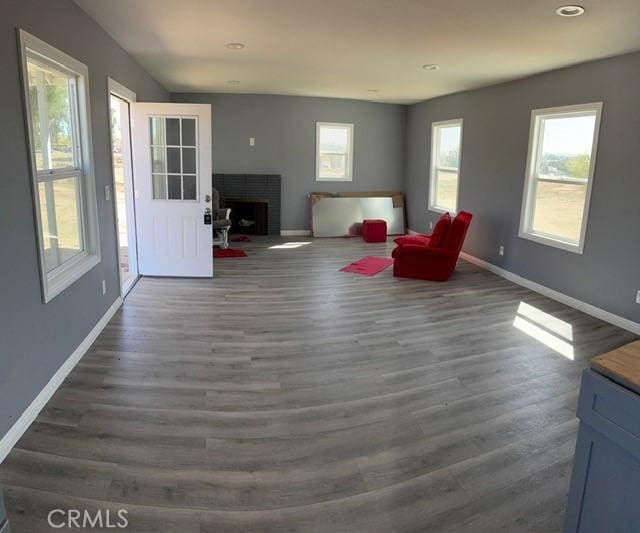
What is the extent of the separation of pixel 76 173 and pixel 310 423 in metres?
2.56

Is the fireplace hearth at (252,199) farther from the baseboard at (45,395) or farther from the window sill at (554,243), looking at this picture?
the baseboard at (45,395)

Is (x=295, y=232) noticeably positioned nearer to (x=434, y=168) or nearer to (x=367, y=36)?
(x=434, y=168)

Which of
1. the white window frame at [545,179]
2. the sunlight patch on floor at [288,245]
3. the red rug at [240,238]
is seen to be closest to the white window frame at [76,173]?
the sunlight patch on floor at [288,245]

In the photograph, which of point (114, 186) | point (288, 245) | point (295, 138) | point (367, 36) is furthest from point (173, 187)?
point (295, 138)

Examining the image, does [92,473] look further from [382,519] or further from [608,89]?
[608,89]

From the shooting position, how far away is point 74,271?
131 inches

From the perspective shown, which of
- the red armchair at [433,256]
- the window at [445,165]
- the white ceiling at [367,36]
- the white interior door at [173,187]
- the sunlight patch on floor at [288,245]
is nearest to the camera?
the white ceiling at [367,36]

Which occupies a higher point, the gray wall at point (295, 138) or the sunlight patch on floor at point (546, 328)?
the gray wall at point (295, 138)

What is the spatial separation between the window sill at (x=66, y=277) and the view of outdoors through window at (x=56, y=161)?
0.08 metres

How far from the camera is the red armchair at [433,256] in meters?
5.69

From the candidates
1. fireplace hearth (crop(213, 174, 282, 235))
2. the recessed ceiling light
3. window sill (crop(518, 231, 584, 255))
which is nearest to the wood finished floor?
window sill (crop(518, 231, 584, 255))

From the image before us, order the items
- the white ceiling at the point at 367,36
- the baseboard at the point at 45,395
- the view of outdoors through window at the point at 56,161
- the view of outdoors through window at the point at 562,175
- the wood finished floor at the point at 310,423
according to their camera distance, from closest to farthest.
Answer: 1. the wood finished floor at the point at 310,423
2. the baseboard at the point at 45,395
3. the view of outdoors through window at the point at 56,161
4. the white ceiling at the point at 367,36
5. the view of outdoors through window at the point at 562,175

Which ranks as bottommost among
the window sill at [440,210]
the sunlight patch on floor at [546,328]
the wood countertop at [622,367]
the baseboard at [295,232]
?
the sunlight patch on floor at [546,328]

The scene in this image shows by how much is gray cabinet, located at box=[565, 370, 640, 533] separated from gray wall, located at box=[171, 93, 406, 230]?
24.7 feet
